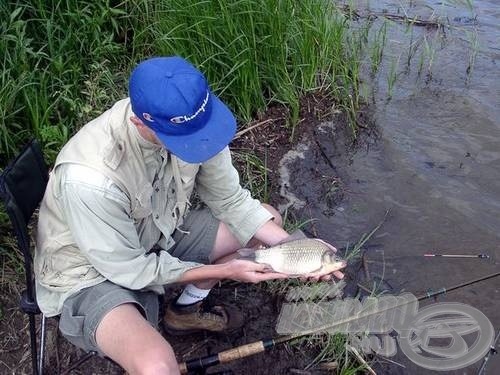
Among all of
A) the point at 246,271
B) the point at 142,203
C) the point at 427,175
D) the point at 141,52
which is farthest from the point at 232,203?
the point at 427,175

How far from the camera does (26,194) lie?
2537 millimetres

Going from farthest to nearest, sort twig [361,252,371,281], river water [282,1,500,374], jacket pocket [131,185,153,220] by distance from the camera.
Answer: river water [282,1,500,374] → twig [361,252,371,281] → jacket pocket [131,185,153,220]

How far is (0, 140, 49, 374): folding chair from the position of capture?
2.36 meters

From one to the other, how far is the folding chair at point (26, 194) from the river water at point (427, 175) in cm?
179

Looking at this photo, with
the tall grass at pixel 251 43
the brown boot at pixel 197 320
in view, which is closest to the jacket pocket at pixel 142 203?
the brown boot at pixel 197 320

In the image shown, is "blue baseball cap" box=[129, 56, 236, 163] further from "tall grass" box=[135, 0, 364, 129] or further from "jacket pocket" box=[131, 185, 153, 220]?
"tall grass" box=[135, 0, 364, 129]

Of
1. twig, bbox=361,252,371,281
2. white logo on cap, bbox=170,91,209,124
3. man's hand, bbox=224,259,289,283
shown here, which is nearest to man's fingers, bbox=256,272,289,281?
man's hand, bbox=224,259,289,283

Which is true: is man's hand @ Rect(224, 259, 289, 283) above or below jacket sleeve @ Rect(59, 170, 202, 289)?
below

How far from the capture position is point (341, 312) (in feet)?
10.6

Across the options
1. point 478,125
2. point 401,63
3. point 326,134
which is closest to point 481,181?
point 478,125

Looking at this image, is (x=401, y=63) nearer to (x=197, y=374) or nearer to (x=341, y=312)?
(x=341, y=312)

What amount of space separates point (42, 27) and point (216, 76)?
4.06 feet

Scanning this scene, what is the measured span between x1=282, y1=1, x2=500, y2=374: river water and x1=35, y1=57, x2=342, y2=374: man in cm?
132

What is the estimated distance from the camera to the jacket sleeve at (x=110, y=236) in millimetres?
2404
